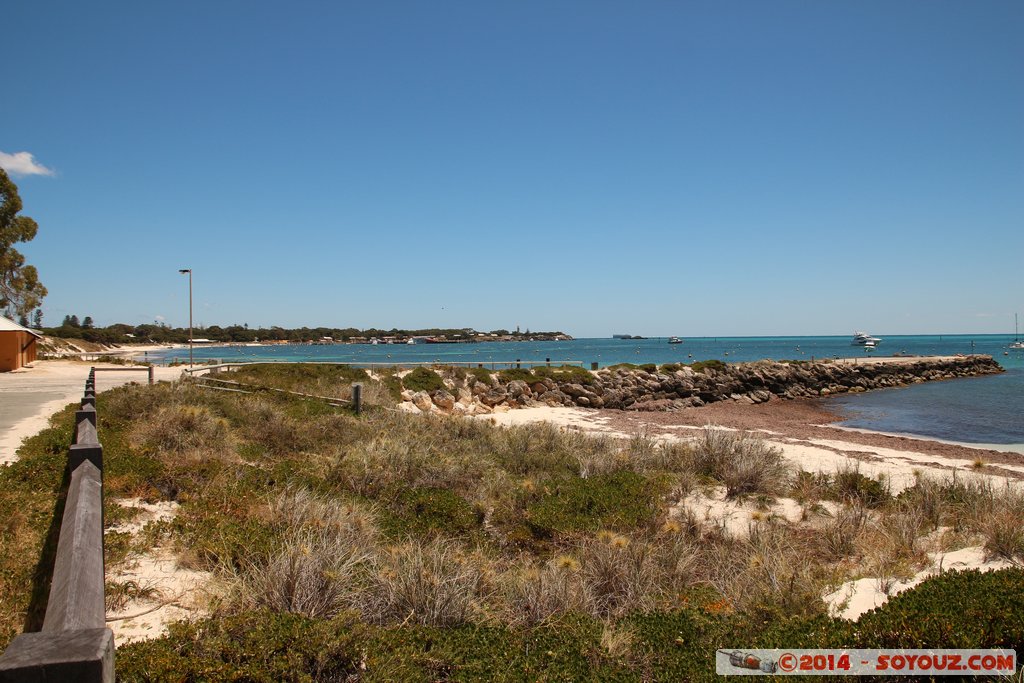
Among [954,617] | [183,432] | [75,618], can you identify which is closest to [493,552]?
[954,617]

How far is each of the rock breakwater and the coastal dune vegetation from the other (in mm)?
12384

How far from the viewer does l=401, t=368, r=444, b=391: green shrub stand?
26.0 metres

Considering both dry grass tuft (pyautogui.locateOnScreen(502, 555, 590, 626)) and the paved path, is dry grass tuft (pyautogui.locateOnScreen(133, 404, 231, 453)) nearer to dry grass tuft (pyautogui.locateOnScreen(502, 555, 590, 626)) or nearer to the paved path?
the paved path

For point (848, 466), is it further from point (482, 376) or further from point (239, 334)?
point (239, 334)

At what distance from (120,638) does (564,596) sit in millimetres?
3562

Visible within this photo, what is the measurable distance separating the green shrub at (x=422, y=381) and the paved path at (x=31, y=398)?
1135 cm

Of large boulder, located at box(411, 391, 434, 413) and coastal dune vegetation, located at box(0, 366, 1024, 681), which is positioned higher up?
coastal dune vegetation, located at box(0, 366, 1024, 681)

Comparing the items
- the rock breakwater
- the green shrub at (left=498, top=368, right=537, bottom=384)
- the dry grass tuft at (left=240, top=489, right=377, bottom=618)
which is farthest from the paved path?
the green shrub at (left=498, top=368, right=537, bottom=384)

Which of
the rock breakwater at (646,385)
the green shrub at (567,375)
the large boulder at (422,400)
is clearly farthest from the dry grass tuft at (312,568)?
the green shrub at (567,375)

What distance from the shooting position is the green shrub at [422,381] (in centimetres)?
2597

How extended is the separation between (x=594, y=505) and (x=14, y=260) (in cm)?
4706

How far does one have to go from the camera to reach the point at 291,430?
12383 millimetres

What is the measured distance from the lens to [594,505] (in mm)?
8359

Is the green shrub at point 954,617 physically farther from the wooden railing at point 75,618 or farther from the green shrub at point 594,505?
the wooden railing at point 75,618
